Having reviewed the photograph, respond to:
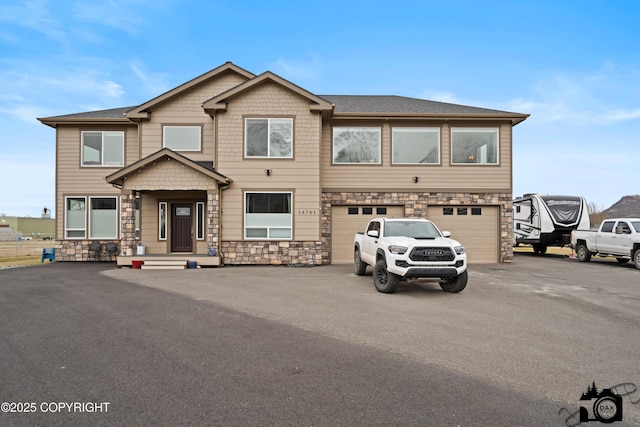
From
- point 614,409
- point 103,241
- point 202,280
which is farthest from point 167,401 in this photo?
point 103,241

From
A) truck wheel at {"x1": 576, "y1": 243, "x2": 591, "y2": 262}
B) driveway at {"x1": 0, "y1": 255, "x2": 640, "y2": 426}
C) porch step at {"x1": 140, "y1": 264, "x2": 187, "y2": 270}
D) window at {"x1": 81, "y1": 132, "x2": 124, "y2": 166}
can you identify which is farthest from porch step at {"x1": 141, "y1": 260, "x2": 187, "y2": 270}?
truck wheel at {"x1": 576, "y1": 243, "x2": 591, "y2": 262}

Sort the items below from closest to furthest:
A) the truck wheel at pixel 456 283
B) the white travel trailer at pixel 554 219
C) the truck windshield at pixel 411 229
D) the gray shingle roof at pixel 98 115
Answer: the truck wheel at pixel 456 283
the truck windshield at pixel 411 229
the gray shingle roof at pixel 98 115
the white travel trailer at pixel 554 219

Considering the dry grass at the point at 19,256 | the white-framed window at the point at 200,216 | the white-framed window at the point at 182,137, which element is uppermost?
the white-framed window at the point at 182,137

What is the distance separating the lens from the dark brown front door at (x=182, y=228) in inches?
627

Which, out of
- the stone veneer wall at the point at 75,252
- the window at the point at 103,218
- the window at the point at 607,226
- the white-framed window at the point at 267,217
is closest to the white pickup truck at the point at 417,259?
the white-framed window at the point at 267,217

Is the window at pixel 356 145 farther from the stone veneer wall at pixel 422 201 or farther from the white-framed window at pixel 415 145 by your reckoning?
the stone veneer wall at pixel 422 201

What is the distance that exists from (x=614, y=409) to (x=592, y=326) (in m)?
3.48

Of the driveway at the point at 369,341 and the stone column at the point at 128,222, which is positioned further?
the stone column at the point at 128,222

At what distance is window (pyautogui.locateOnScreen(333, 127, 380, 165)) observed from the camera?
1612cm

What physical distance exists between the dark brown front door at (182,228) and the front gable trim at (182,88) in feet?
13.8

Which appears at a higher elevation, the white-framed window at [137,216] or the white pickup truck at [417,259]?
the white-framed window at [137,216]

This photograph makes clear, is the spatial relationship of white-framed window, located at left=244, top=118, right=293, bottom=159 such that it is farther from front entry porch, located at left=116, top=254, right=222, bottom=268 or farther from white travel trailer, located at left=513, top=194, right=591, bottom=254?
white travel trailer, located at left=513, top=194, right=591, bottom=254

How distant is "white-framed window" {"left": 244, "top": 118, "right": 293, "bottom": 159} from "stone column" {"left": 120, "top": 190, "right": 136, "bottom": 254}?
4.84 meters

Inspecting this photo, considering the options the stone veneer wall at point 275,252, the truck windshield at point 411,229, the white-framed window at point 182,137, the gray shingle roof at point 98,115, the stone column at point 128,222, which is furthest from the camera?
the gray shingle roof at point 98,115
